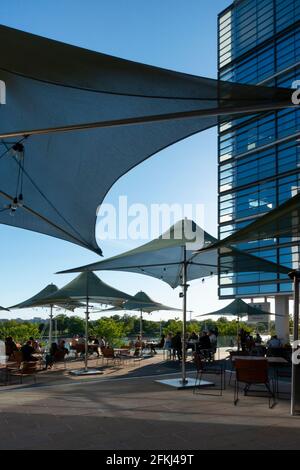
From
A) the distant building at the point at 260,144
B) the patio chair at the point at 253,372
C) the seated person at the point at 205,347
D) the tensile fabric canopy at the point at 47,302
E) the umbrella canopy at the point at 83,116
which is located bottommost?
the seated person at the point at 205,347

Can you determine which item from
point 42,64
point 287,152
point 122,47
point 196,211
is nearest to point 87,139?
point 122,47

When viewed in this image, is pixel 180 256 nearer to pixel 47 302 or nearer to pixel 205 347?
pixel 205 347

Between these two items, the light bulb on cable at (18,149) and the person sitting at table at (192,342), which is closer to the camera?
the light bulb on cable at (18,149)

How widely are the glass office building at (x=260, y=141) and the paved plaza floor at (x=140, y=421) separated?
29.2m

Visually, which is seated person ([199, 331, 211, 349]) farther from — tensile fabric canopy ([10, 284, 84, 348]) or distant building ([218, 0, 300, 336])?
distant building ([218, 0, 300, 336])

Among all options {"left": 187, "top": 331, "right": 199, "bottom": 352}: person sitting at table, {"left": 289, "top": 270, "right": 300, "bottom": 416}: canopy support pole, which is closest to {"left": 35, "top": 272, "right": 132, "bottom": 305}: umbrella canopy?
{"left": 187, "top": 331, "right": 199, "bottom": 352}: person sitting at table

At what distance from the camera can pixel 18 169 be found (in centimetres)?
779

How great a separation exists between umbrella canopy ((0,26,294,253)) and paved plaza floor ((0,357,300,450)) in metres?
3.07

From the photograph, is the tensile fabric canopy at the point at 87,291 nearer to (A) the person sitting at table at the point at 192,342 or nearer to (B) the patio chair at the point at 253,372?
(A) the person sitting at table at the point at 192,342

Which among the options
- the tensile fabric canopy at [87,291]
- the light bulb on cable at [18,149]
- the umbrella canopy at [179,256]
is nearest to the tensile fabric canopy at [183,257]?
the umbrella canopy at [179,256]

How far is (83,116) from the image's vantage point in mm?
5656

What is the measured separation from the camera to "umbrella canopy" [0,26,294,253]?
13.3ft

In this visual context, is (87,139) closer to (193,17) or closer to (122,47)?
(122,47)

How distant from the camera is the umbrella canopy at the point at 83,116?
4047 mm
